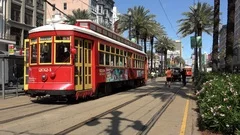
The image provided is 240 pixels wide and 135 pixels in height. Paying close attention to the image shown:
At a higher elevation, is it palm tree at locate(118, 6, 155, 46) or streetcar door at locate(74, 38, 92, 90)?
palm tree at locate(118, 6, 155, 46)

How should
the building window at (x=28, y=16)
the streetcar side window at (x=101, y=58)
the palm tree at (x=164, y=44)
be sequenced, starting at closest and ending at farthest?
the streetcar side window at (x=101, y=58) → the building window at (x=28, y=16) → the palm tree at (x=164, y=44)

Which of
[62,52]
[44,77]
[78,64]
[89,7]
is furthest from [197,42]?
[89,7]

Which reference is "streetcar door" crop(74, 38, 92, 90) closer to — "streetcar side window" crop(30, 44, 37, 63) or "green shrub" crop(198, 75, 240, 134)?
"streetcar side window" crop(30, 44, 37, 63)

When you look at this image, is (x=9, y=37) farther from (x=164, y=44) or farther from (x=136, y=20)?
(x=164, y=44)

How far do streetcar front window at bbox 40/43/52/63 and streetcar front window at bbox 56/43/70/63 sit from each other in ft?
1.16

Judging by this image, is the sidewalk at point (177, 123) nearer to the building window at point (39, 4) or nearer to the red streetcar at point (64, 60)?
the red streetcar at point (64, 60)

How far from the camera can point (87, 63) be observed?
59.1 feet

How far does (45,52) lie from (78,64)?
152 cm

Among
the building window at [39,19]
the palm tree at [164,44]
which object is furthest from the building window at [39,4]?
the palm tree at [164,44]

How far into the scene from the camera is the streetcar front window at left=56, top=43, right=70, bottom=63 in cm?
1650

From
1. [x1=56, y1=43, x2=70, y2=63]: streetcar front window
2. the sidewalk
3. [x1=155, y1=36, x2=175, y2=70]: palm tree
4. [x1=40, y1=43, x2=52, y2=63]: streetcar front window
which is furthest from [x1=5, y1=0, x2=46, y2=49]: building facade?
[x1=155, y1=36, x2=175, y2=70]: palm tree

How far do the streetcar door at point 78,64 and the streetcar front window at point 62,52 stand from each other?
0.42 meters

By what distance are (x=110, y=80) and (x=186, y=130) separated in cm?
1187

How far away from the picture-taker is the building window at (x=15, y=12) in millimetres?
48300
